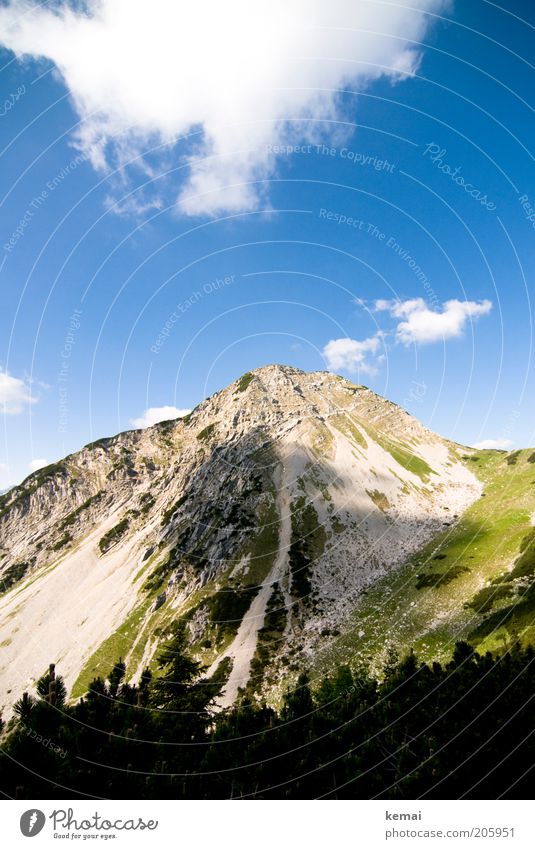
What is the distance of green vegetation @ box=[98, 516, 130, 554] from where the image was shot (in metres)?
155

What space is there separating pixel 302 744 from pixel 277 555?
8976 cm

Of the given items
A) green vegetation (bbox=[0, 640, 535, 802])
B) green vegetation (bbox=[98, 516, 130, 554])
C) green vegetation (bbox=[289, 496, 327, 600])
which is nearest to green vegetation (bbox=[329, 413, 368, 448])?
green vegetation (bbox=[289, 496, 327, 600])

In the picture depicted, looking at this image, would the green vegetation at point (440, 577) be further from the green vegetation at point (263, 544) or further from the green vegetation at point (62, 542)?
the green vegetation at point (62, 542)

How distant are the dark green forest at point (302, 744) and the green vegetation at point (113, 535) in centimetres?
14030

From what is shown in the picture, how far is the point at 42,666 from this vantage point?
340 feet

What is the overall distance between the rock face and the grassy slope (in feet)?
23.3

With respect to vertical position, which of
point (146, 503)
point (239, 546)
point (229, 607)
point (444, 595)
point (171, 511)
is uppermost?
point (146, 503)

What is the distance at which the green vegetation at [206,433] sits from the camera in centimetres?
18446

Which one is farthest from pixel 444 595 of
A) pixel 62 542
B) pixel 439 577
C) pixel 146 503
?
pixel 62 542

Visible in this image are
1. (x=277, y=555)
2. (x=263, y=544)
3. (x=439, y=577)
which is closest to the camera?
(x=439, y=577)

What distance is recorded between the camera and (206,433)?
619 ft

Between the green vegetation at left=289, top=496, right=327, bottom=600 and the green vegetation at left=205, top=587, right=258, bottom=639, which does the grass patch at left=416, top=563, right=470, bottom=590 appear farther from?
the green vegetation at left=205, top=587, right=258, bottom=639

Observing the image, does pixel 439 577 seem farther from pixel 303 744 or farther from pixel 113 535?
pixel 113 535
